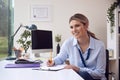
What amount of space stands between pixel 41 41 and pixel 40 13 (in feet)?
2.96

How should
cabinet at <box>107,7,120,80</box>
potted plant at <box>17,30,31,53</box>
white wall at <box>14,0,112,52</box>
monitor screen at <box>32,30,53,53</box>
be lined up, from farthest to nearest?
white wall at <box>14,0,112,52</box>
cabinet at <box>107,7,120,80</box>
potted plant at <box>17,30,31,53</box>
monitor screen at <box>32,30,53,53</box>

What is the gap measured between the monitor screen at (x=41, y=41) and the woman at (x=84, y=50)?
884 millimetres

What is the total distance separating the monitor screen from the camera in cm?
297

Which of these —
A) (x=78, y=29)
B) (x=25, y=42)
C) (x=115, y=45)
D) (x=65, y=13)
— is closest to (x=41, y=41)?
(x=25, y=42)

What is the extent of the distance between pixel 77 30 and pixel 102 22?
2063 mm

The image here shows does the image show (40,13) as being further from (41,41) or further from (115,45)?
(115,45)

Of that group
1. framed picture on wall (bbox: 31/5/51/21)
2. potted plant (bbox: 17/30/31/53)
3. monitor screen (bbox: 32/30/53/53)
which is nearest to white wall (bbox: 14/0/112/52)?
framed picture on wall (bbox: 31/5/51/21)

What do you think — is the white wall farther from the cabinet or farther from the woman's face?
the woman's face

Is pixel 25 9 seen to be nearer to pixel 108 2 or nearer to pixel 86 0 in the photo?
pixel 86 0

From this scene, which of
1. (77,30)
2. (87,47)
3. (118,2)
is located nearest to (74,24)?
(77,30)

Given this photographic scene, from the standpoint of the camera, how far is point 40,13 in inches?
151

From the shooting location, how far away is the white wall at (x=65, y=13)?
3805mm

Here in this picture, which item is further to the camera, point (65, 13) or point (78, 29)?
point (65, 13)

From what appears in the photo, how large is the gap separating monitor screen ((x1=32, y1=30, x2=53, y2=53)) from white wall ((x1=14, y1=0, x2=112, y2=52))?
655 mm
